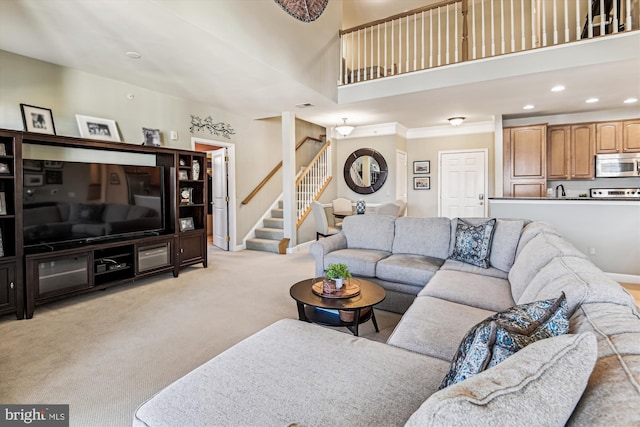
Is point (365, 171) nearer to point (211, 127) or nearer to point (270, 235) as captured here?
point (270, 235)

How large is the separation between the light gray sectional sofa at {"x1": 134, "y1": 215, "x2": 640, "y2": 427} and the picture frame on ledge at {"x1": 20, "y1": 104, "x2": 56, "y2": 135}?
12.0 ft

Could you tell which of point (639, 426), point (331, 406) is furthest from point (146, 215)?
point (639, 426)

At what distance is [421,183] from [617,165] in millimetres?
3403

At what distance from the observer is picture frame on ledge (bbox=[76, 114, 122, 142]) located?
3.91m

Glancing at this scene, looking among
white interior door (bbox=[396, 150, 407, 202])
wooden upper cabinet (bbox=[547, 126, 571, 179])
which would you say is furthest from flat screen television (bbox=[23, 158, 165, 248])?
wooden upper cabinet (bbox=[547, 126, 571, 179])

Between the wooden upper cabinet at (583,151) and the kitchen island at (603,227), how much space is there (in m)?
1.72

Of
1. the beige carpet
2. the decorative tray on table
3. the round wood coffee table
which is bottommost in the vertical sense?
the beige carpet

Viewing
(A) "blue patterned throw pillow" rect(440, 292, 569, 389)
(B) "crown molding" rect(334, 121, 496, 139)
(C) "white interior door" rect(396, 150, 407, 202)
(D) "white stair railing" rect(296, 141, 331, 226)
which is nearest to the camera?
(A) "blue patterned throw pillow" rect(440, 292, 569, 389)

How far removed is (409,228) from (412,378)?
259cm

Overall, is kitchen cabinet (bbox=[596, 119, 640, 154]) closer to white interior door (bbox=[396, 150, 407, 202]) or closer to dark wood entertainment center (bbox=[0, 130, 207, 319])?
white interior door (bbox=[396, 150, 407, 202])

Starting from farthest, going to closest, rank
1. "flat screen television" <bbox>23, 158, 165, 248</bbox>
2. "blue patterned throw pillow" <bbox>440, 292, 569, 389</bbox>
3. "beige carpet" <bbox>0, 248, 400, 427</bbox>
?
"flat screen television" <bbox>23, 158, 165, 248</bbox>
"beige carpet" <bbox>0, 248, 400, 427</bbox>
"blue patterned throw pillow" <bbox>440, 292, 569, 389</bbox>

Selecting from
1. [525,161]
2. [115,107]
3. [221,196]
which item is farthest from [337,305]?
[525,161]

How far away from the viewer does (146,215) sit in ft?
14.1

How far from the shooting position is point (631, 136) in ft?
17.7
